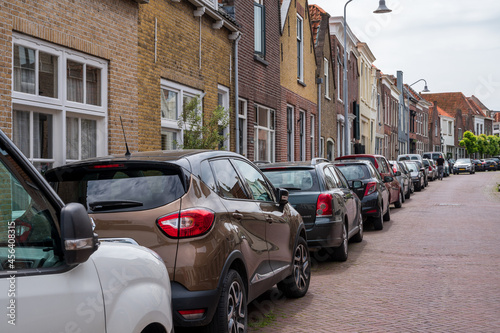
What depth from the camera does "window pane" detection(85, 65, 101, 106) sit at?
394 inches

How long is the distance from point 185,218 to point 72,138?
18.4 feet

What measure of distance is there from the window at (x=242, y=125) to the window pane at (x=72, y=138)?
7.92 meters

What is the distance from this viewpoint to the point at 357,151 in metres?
38.1

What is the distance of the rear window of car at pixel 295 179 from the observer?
952 cm

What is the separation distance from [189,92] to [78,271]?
36.9ft

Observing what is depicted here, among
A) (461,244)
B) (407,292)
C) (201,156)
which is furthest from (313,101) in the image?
(201,156)

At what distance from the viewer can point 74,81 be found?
966 centimetres

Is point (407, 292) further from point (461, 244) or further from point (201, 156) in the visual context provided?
point (461, 244)

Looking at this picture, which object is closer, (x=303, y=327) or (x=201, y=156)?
(x=201, y=156)

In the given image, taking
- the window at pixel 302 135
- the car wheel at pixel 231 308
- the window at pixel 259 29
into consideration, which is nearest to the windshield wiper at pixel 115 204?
the car wheel at pixel 231 308

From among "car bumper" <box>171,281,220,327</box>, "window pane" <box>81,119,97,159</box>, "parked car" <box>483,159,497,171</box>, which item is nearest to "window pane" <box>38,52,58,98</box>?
"window pane" <box>81,119,97,159</box>

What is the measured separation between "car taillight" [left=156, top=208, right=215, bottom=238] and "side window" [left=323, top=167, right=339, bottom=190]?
531 centimetres

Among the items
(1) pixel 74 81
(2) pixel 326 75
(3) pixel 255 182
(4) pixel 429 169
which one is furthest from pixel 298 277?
(4) pixel 429 169

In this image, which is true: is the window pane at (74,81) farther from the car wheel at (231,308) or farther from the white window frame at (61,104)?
the car wheel at (231,308)
